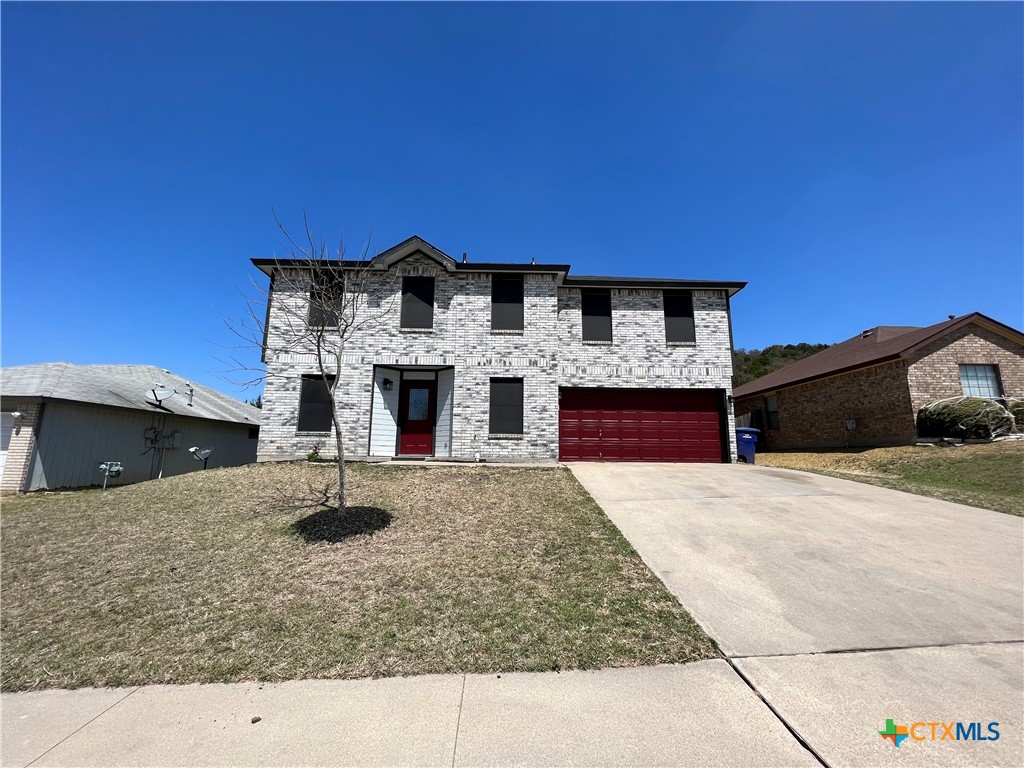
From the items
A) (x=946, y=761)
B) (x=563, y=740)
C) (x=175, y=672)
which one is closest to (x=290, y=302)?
(x=175, y=672)

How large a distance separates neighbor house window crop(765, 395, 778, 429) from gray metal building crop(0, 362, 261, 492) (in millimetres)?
28205

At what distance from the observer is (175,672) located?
3.57m

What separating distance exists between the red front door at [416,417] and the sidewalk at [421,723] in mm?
9759

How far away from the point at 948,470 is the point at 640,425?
8105 millimetres

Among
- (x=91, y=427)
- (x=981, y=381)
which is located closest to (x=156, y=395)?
(x=91, y=427)

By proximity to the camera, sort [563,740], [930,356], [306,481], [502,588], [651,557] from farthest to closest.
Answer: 1. [930,356]
2. [306,481]
3. [651,557]
4. [502,588]
5. [563,740]

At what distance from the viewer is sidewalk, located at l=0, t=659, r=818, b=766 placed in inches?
101

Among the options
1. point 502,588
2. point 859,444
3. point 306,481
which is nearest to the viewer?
point 502,588

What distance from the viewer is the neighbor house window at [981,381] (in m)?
15.1

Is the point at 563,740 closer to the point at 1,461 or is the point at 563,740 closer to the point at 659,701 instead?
the point at 659,701

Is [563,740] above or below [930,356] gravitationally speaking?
below

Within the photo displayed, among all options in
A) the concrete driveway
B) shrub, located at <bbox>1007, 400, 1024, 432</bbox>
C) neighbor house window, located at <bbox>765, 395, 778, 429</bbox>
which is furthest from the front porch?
shrub, located at <bbox>1007, 400, 1024, 432</bbox>

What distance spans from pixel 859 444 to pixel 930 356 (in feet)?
12.9

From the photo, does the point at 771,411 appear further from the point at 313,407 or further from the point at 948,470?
the point at 313,407
